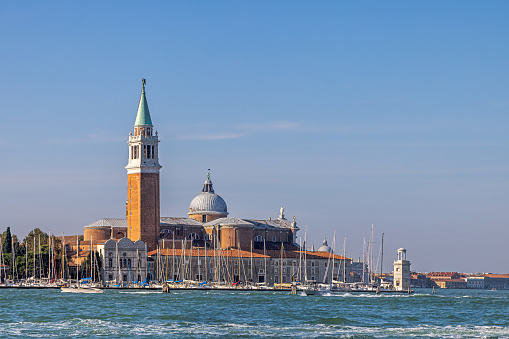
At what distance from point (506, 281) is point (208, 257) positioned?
8676cm

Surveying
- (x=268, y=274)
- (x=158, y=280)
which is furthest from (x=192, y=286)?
(x=268, y=274)

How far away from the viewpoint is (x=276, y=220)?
93375 mm

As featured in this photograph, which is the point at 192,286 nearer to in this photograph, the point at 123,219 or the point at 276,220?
the point at 123,219

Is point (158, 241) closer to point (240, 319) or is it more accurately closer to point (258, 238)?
point (258, 238)

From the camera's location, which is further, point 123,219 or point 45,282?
point 123,219

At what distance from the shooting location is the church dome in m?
89.5

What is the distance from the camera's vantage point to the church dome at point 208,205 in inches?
3522

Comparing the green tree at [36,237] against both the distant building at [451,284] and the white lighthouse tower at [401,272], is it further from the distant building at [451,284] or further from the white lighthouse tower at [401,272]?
the distant building at [451,284]

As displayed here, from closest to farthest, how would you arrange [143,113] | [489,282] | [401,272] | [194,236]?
[401,272] → [143,113] → [194,236] → [489,282]

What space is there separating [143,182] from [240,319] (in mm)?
41910

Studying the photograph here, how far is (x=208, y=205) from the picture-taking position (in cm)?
8962

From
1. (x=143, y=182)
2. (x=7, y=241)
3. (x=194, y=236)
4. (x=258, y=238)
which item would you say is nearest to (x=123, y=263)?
(x=143, y=182)

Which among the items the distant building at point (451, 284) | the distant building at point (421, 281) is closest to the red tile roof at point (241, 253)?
the distant building at point (421, 281)

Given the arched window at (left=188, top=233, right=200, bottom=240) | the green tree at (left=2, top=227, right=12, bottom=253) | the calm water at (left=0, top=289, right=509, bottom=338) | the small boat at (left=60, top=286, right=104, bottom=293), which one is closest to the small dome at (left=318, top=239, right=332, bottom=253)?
the arched window at (left=188, top=233, right=200, bottom=240)
